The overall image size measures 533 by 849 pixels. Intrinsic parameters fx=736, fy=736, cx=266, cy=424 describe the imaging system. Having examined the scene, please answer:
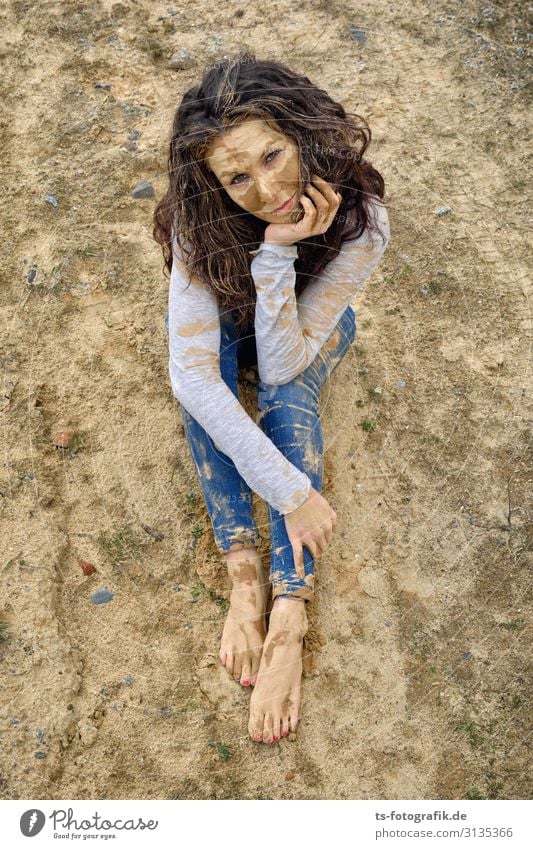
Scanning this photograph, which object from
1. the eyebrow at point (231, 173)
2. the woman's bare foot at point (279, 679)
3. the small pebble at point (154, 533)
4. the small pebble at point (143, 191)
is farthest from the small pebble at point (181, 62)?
the woman's bare foot at point (279, 679)

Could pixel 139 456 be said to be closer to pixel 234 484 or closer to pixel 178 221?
pixel 234 484

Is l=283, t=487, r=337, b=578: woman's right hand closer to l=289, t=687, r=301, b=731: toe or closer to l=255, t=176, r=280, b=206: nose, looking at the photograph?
l=289, t=687, r=301, b=731: toe

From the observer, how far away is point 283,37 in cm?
345

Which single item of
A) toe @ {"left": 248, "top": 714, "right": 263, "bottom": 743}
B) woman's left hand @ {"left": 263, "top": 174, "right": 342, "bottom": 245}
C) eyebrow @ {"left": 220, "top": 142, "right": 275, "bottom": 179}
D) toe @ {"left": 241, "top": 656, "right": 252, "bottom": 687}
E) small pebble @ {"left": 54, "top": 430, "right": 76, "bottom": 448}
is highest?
eyebrow @ {"left": 220, "top": 142, "right": 275, "bottom": 179}

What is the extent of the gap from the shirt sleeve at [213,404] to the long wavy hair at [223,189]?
0.21ft

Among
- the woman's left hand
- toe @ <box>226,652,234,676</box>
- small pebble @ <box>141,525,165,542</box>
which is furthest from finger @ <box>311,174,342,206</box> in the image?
toe @ <box>226,652,234,676</box>

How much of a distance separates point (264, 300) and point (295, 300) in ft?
0.36

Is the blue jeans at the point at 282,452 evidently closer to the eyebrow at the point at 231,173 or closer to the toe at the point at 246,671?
the toe at the point at 246,671

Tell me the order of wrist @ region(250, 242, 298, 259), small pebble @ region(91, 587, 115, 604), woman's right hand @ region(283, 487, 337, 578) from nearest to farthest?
wrist @ region(250, 242, 298, 259) → woman's right hand @ region(283, 487, 337, 578) → small pebble @ region(91, 587, 115, 604)

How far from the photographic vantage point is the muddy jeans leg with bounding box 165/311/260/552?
6.95 ft

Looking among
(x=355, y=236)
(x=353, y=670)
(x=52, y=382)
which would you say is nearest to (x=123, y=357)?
(x=52, y=382)

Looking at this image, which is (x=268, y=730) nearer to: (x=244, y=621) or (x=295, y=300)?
(x=244, y=621)

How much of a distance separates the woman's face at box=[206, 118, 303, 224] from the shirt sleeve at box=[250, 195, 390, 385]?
0.13 metres

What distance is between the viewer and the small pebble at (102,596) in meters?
2.25
